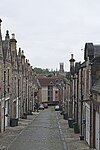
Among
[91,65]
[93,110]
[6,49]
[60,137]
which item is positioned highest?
[6,49]

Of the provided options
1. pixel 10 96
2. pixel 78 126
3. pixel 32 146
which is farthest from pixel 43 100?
pixel 32 146

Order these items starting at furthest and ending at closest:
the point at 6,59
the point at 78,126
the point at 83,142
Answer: the point at 6,59 → the point at 78,126 → the point at 83,142

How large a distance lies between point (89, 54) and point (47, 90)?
8069 centimetres

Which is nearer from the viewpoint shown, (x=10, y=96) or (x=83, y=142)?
(x=83, y=142)

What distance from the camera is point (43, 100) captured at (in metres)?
103

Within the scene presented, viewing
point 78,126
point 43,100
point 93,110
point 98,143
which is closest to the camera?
point 98,143

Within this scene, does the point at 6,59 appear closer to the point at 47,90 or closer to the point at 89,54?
the point at 89,54

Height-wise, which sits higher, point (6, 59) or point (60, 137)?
point (6, 59)

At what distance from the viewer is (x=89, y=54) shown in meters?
24.1

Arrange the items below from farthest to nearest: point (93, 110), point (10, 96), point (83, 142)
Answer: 1. point (10, 96)
2. point (83, 142)
3. point (93, 110)

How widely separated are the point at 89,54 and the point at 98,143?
6726 millimetres

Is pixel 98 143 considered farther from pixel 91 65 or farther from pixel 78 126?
pixel 78 126

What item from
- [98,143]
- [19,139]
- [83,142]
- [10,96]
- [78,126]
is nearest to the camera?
[98,143]

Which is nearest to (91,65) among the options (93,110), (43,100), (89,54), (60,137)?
(89,54)
